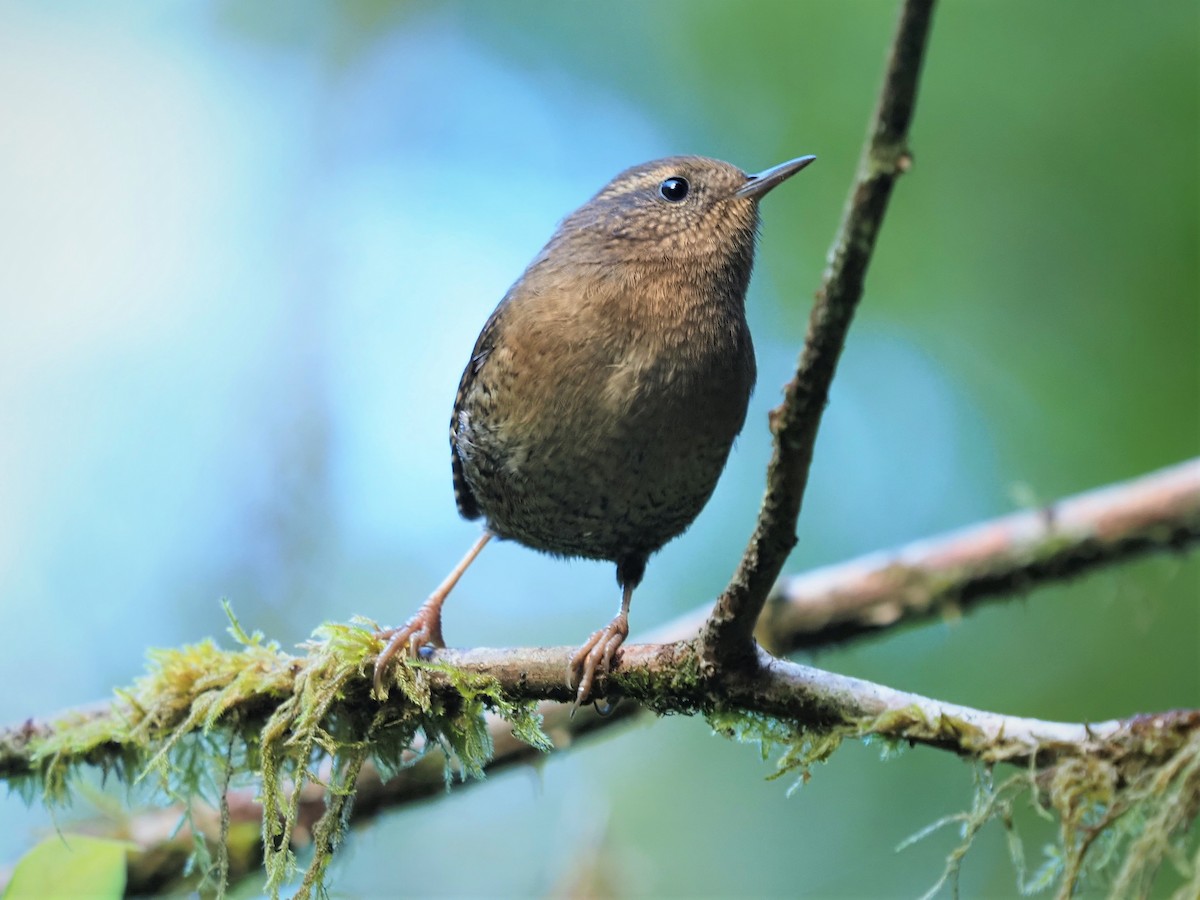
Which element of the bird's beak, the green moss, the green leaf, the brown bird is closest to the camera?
the green leaf

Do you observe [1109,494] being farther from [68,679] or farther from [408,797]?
[68,679]

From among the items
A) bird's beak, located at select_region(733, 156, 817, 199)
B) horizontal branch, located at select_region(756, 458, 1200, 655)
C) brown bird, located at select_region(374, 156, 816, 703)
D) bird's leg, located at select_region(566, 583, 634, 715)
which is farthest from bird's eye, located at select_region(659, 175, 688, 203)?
horizontal branch, located at select_region(756, 458, 1200, 655)

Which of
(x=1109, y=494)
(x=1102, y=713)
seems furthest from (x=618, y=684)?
(x=1102, y=713)

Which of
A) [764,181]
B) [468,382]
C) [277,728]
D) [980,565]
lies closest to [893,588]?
[980,565]

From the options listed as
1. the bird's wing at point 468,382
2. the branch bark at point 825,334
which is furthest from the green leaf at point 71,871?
the bird's wing at point 468,382

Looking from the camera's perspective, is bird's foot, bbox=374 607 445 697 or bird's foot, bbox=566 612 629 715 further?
bird's foot, bbox=374 607 445 697

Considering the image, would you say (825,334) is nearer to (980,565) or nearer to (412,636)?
(412,636)

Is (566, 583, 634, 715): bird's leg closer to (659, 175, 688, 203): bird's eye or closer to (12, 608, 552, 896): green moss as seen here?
(12, 608, 552, 896): green moss

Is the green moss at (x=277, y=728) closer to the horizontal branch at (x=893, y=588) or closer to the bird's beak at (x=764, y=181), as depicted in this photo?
the horizontal branch at (x=893, y=588)

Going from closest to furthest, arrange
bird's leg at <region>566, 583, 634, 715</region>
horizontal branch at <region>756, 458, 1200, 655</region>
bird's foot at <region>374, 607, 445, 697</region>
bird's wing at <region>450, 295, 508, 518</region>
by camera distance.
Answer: bird's leg at <region>566, 583, 634, 715</region>, bird's foot at <region>374, 607, 445, 697</region>, bird's wing at <region>450, 295, 508, 518</region>, horizontal branch at <region>756, 458, 1200, 655</region>
